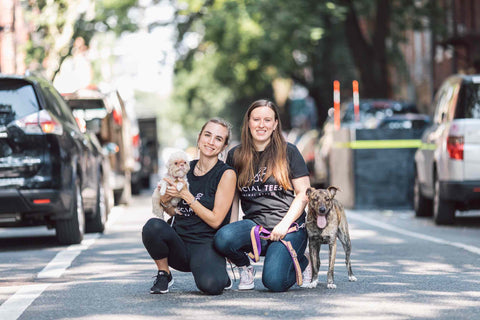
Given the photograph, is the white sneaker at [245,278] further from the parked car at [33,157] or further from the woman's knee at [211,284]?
the parked car at [33,157]

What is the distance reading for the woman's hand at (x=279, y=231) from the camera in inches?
A: 311

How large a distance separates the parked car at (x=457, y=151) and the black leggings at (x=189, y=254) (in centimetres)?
677

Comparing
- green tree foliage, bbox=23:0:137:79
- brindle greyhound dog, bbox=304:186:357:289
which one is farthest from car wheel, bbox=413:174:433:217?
green tree foliage, bbox=23:0:137:79

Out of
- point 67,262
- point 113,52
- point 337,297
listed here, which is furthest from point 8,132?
point 113,52

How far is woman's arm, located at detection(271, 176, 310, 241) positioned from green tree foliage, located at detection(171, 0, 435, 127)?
20.4 meters

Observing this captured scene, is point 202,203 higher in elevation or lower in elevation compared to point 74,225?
higher

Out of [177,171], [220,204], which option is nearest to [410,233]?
[220,204]

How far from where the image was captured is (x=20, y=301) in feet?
25.4

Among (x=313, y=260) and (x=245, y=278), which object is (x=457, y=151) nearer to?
(x=313, y=260)

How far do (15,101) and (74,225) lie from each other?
1.52 m

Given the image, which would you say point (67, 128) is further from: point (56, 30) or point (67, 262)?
point (56, 30)

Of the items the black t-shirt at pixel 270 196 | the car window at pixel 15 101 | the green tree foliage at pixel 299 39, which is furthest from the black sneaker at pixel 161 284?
the green tree foliage at pixel 299 39

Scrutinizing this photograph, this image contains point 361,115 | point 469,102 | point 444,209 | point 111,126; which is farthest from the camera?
point 361,115

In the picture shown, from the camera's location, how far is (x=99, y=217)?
13984mm
